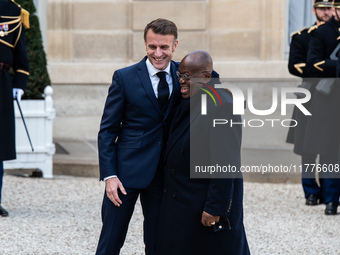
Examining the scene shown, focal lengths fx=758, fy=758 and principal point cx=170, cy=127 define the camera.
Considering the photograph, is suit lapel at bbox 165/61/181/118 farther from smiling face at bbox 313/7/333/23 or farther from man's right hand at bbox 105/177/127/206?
smiling face at bbox 313/7/333/23

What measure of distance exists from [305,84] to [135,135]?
11.6 feet

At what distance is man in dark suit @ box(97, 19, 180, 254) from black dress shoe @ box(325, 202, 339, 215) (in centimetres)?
303

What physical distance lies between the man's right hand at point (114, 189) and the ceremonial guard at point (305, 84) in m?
3.52

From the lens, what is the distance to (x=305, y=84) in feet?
22.9

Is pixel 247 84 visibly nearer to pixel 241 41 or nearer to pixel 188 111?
pixel 241 41

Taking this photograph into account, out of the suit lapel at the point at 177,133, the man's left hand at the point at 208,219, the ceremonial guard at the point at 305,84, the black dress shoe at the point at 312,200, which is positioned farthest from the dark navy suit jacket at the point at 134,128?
the black dress shoe at the point at 312,200

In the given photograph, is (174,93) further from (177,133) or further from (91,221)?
(91,221)

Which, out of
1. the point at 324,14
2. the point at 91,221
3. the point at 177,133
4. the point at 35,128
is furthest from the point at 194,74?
the point at 35,128

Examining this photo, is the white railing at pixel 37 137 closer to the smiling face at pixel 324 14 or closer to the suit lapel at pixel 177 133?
the smiling face at pixel 324 14

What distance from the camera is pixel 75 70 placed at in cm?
1249

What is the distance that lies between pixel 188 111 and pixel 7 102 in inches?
121

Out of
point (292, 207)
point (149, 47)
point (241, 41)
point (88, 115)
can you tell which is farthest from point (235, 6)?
point (149, 47)

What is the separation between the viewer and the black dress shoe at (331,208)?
650 cm

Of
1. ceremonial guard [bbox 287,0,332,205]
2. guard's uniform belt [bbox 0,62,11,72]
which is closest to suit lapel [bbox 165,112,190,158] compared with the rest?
guard's uniform belt [bbox 0,62,11,72]
